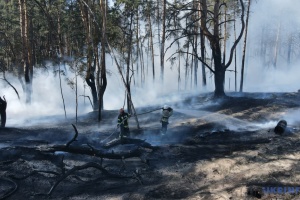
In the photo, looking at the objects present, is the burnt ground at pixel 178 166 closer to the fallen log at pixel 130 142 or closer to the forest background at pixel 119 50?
the fallen log at pixel 130 142

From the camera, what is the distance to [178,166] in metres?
8.63

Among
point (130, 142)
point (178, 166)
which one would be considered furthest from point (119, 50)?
point (178, 166)

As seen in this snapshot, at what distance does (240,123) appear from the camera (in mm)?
12969

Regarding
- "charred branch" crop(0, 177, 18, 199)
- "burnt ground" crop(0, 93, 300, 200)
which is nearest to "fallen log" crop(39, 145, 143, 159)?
"burnt ground" crop(0, 93, 300, 200)

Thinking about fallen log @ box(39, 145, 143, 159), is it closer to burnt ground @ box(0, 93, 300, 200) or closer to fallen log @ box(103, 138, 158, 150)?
burnt ground @ box(0, 93, 300, 200)

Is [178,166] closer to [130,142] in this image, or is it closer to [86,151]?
[130,142]

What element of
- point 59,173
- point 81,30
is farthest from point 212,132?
point 81,30

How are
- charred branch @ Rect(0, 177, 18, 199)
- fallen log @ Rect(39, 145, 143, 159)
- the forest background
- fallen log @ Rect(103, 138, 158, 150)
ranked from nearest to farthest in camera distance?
charred branch @ Rect(0, 177, 18, 199) < fallen log @ Rect(39, 145, 143, 159) < fallen log @ Rect(103, 138, 158, 150) < the forest background

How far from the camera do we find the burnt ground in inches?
277

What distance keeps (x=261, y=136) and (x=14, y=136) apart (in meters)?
10.7

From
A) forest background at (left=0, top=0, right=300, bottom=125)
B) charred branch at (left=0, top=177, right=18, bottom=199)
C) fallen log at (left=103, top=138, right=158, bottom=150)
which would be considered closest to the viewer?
charred branch at (left=0, top=177, right=18, bottom=199)

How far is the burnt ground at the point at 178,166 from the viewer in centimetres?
703

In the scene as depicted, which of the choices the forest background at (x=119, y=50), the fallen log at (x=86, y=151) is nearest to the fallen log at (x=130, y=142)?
the fallen log at (x=86, y=151)

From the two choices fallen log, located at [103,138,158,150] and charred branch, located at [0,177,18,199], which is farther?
fallen log, located at [103,138,158,150]
